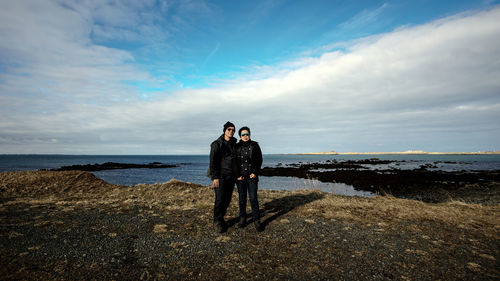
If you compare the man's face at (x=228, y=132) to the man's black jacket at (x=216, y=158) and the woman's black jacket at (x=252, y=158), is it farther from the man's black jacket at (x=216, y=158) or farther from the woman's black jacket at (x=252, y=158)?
the woman's black jacket at (x=252, y=158)

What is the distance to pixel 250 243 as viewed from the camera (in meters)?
5.54

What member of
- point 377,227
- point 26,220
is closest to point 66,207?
point 26,220

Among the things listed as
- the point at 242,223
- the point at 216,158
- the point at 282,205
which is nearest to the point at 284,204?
the point at 282,205

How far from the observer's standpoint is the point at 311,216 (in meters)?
7.82

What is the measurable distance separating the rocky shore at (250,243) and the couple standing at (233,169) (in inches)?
23.1

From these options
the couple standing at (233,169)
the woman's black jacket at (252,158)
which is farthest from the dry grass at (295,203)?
the woman's black jacket at (252,158)

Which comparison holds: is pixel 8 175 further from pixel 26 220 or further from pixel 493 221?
pixel 493 221

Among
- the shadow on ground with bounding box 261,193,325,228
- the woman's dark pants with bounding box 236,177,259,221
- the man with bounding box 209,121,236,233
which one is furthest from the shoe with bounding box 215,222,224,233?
the shadow on ground with bounding box 261,193,325,228

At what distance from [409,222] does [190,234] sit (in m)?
6.27

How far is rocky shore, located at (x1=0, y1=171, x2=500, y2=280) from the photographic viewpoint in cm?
416

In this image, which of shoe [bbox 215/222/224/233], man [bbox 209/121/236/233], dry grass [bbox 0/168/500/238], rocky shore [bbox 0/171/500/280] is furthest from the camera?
dry grass [bbox 0/168/500/238]

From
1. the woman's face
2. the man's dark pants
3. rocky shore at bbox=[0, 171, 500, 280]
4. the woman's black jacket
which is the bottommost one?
rocky shore at bbox=[0, 171, 500, 280]

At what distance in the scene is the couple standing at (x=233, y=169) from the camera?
255 inches

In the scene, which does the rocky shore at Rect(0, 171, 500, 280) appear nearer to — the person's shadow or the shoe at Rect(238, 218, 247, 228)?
the person's shadow
